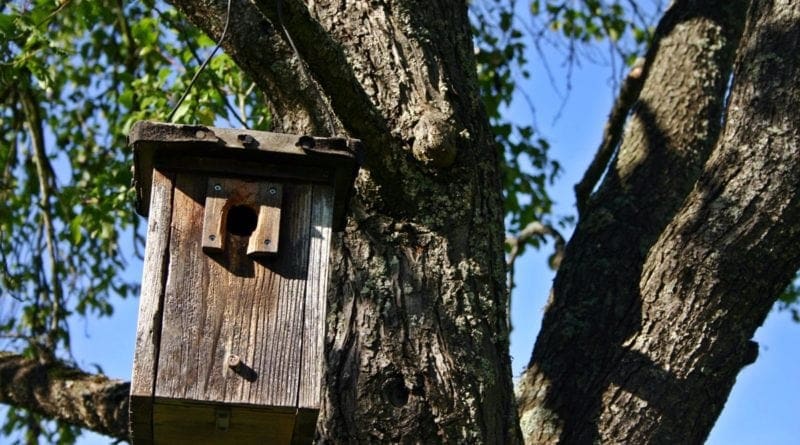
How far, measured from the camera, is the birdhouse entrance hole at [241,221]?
8.76 feet

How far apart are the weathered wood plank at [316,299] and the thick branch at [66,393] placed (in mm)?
1641

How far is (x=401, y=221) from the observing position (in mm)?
3107

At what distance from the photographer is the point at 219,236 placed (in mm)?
2551

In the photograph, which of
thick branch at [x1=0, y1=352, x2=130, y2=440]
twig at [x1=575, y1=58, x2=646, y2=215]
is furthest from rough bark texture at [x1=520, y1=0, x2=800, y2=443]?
thick branch at [x1=0, y1=352, x2=130, y2=440]

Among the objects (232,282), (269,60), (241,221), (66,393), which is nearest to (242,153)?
(241,221)

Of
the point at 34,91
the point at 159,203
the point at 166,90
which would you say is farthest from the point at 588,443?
the point at 34,91

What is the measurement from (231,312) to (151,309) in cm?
17

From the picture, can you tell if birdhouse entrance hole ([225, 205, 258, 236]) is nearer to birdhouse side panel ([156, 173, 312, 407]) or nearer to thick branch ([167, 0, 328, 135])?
birdhouse side panel ([156, 173, 312, 407])

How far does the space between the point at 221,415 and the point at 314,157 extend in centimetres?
59

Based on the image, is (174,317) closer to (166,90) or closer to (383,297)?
(383,297)

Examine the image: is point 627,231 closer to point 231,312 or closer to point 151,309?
point 231,312

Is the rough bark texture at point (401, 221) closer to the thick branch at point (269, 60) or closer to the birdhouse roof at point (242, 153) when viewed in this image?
the thick branch at point (269, 60)

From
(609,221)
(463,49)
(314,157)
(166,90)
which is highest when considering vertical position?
(166,90)

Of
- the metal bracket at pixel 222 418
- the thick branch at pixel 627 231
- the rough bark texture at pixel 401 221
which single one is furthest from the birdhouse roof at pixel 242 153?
the thick branch at pixel 627 231
